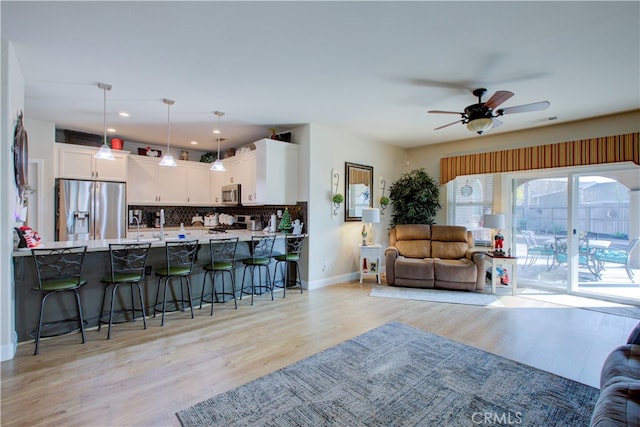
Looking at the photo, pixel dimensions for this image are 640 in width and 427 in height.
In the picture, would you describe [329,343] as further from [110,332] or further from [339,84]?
[339,84]

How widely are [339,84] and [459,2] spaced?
1582mm

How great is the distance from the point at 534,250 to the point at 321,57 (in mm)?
4988

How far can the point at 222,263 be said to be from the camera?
13.4 ft

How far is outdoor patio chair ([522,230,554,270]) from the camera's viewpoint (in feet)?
17.1

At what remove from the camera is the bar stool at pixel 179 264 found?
3613 millimetres

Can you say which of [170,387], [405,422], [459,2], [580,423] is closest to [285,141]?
[459,2]

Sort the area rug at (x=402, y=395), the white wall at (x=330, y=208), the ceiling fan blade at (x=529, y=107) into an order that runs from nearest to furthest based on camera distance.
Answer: the area rug at (x=402, y=395), the ceiling fan blade at (x=529, y=107), the white wall at (x=330, y=208)

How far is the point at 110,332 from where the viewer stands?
3.18 meters

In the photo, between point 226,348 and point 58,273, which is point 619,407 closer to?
point 226,348

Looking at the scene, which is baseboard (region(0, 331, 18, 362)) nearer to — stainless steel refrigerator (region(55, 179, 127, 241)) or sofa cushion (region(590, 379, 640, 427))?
stainless steel refrigerator (region(55, 179, 127, 241))

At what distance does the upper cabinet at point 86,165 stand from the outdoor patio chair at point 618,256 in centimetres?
809

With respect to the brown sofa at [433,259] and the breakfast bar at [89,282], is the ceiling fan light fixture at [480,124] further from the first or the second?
the breakfast bar at [89,282]

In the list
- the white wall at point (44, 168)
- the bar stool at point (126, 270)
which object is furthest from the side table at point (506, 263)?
the white wall at point (44, 168)

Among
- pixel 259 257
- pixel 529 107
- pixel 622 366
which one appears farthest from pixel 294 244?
pixel 622 366
